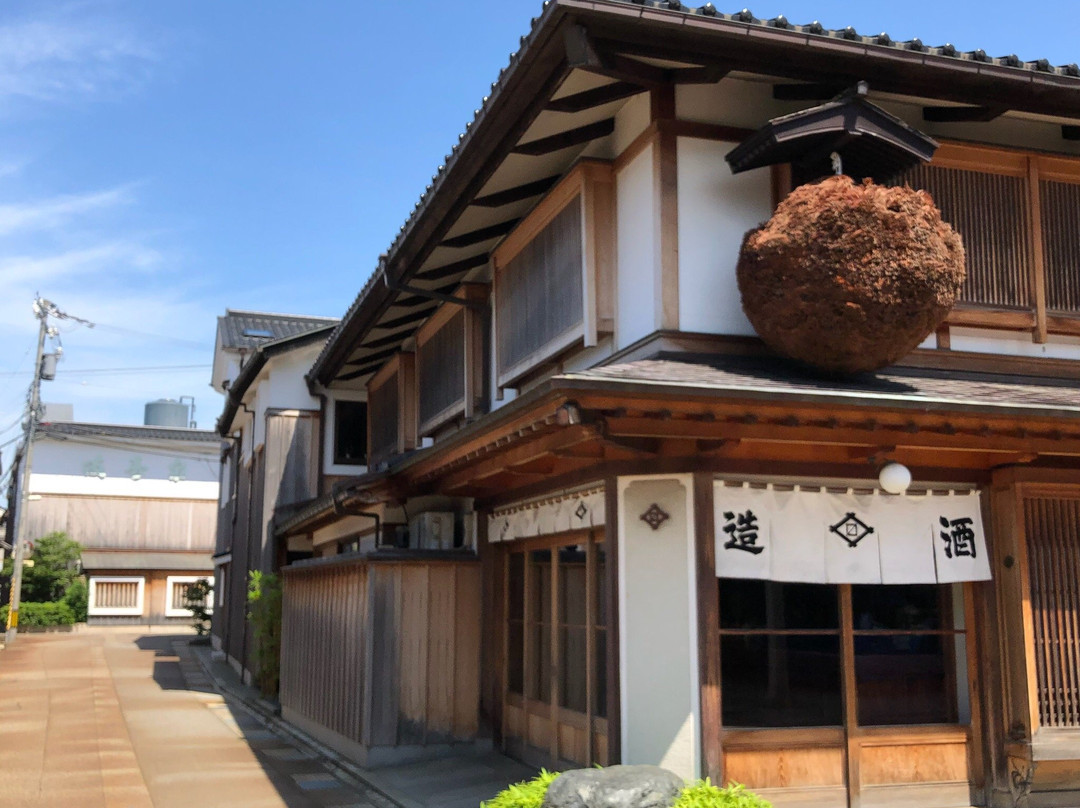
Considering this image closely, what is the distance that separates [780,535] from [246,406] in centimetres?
1864

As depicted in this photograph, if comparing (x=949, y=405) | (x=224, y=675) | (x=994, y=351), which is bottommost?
(x=224, y=675)

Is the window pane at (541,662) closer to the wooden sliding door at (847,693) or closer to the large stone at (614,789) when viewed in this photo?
the wooden sliding door at (847,693)

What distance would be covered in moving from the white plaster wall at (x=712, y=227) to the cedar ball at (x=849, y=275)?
0.60 meters

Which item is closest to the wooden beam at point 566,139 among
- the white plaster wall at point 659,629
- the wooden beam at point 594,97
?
the wooden beam at point 594,97

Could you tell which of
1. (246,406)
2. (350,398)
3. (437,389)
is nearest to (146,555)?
(246,406)

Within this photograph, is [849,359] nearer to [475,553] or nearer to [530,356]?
[530,356]

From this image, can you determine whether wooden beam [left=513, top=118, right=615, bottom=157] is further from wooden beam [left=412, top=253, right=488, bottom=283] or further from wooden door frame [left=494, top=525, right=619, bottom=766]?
wooden door frame [left=494, top=525, right=619, bottom=766]

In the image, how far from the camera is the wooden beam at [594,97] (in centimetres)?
884

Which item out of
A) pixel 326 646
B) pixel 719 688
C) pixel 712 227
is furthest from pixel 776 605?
pixel 326 646

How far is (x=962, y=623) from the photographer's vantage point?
8.81 meters

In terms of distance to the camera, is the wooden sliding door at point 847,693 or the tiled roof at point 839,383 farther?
the wooden sliding door at point 847,693

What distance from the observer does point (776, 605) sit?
8.33 m

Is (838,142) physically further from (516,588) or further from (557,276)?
(516,588)

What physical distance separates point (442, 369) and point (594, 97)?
22.1 feet
